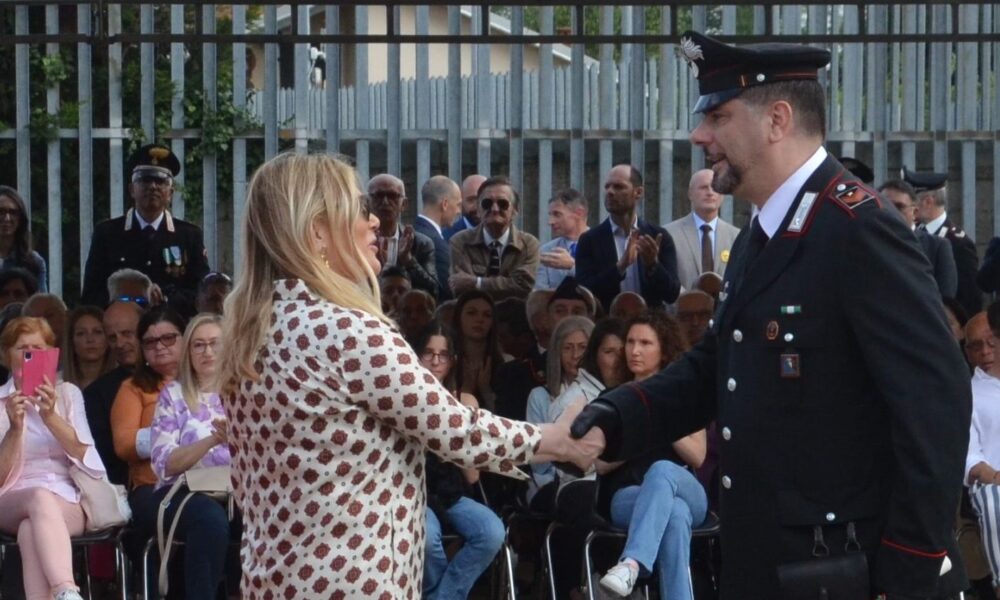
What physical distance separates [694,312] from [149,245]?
2993 mm

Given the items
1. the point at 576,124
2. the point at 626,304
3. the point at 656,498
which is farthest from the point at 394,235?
the point at 656,498

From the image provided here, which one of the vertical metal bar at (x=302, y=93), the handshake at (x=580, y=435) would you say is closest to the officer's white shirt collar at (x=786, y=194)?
the handshake at (x=580, y=435)

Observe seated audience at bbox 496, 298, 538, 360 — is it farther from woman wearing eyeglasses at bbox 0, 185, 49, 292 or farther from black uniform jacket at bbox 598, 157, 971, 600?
black uniform jacket at bbox 598, 157, 971, 600

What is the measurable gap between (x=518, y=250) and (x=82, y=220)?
309cm

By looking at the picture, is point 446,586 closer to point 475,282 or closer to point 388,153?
point 475,282

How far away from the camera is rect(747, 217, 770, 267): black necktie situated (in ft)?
12.9

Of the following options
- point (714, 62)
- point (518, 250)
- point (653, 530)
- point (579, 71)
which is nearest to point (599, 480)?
point (653, 530)

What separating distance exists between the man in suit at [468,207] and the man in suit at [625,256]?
1.22 m

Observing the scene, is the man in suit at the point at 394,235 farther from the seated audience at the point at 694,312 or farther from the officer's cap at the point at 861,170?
the officer's cap at the point at 861,170

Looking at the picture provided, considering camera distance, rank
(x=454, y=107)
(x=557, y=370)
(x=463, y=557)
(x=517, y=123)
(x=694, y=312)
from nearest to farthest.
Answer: (x=463, y=557) < (x=557, y=370) < (x=694, y=312) < (x=454, y=107) < (x=517, y=123)

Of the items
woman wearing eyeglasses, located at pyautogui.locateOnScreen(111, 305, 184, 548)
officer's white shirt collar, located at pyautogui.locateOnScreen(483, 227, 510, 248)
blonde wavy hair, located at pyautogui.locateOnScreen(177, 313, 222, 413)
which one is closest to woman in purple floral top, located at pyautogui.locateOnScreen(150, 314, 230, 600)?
blonde wavy hair, located at pyautogui.locateOnScreen(177, 313, 222, 413)

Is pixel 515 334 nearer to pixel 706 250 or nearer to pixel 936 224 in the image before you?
pixel 706 250

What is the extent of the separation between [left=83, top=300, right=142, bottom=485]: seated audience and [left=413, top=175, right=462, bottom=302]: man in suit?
8.02ft

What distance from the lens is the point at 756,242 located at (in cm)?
394
